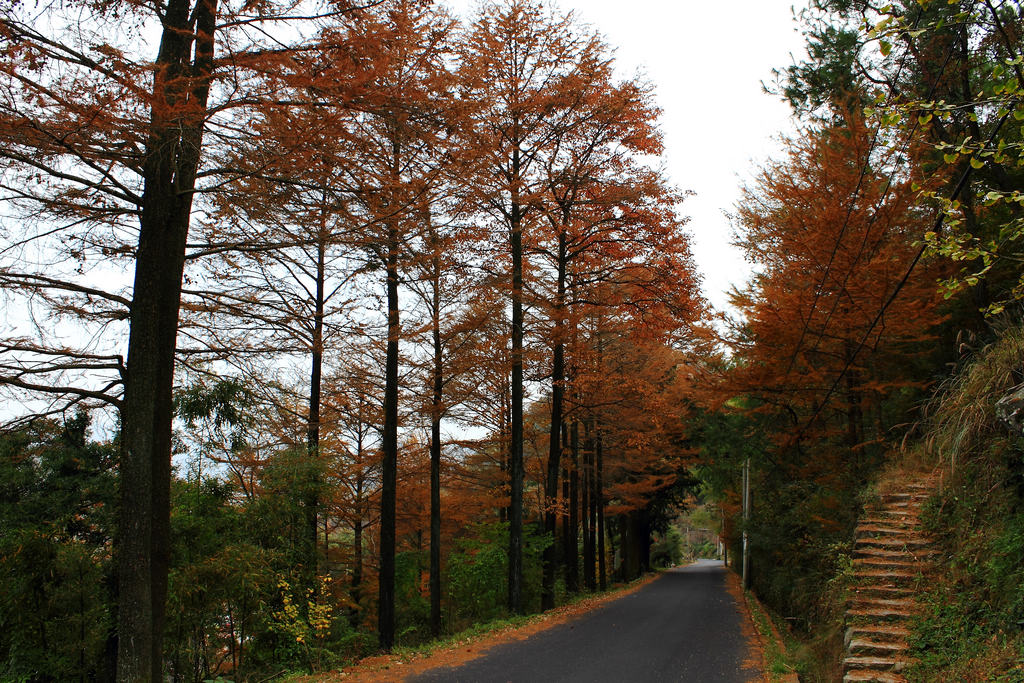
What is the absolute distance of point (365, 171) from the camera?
725 centimetres

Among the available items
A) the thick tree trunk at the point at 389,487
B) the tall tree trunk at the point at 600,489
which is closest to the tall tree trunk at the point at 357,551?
the thick tree trunk at the point at 389,487

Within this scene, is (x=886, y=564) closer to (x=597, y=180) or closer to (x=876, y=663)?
(x=876, y=663)

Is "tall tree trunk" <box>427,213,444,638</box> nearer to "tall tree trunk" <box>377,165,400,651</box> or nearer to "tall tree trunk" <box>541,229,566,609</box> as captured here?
"tall tree trunk" <box>377,165,400,651</box>

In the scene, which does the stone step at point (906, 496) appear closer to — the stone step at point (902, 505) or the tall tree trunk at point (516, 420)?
the stone step at point (902, 505)

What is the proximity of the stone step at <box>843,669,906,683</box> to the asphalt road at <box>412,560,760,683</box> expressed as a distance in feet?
6.22

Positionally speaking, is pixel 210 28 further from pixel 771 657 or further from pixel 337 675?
pixel 771 657

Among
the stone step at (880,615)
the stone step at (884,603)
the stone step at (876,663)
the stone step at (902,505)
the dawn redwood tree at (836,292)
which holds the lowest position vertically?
the stone step at (876,663)

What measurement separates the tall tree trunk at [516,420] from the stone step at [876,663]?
868 cm

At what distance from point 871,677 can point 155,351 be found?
8.10 m

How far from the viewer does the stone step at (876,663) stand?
6678mm

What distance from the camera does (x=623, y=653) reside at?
10016 millimetres

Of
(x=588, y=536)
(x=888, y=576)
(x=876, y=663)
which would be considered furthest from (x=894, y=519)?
(x=588, y=536)

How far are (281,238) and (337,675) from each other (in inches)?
229

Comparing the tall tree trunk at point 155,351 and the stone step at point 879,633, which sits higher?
the tall tree trunk at point 155,351
